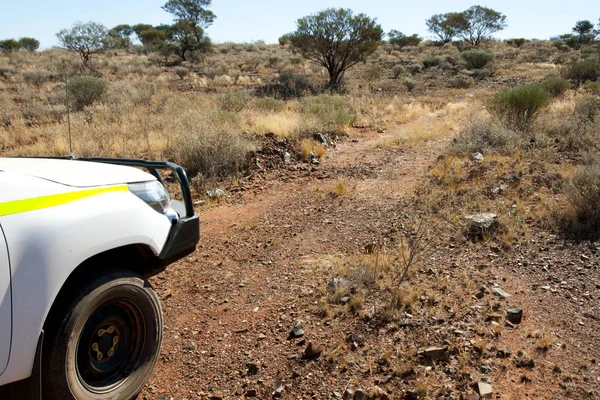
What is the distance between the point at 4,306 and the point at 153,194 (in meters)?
1.12

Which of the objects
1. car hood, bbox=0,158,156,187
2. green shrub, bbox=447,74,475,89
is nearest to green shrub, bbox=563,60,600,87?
green shrub, bbox=447,74,475,89

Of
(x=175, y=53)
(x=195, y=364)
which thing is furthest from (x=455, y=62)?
(x=195, y=364)

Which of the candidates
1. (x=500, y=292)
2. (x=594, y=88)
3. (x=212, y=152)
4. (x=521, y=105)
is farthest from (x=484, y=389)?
(x=594, y=88)

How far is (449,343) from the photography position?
3039 mm

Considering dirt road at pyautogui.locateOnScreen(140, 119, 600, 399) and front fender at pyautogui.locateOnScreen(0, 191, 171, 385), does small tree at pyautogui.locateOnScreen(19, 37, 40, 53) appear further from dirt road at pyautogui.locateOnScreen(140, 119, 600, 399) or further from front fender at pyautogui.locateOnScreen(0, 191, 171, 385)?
front fender at pyautogui.locateOnScreen(0, 191, 171, 385)

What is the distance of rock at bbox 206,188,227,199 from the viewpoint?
6691 millimetres

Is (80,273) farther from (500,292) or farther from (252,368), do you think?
(500,292)

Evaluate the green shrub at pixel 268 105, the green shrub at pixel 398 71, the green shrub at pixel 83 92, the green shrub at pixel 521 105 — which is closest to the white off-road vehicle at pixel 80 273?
the green shrub at pixel 521 105

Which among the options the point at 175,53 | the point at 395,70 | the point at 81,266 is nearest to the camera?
the point at 81,266

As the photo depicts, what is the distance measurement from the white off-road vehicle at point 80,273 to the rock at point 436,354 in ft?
6.05

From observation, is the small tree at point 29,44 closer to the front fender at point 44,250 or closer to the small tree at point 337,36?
the small tree at point 337,36

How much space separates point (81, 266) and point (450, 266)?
334cm

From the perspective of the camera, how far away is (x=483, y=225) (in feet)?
15.6

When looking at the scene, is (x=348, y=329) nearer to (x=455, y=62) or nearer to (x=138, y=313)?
(x=138, y=313)
